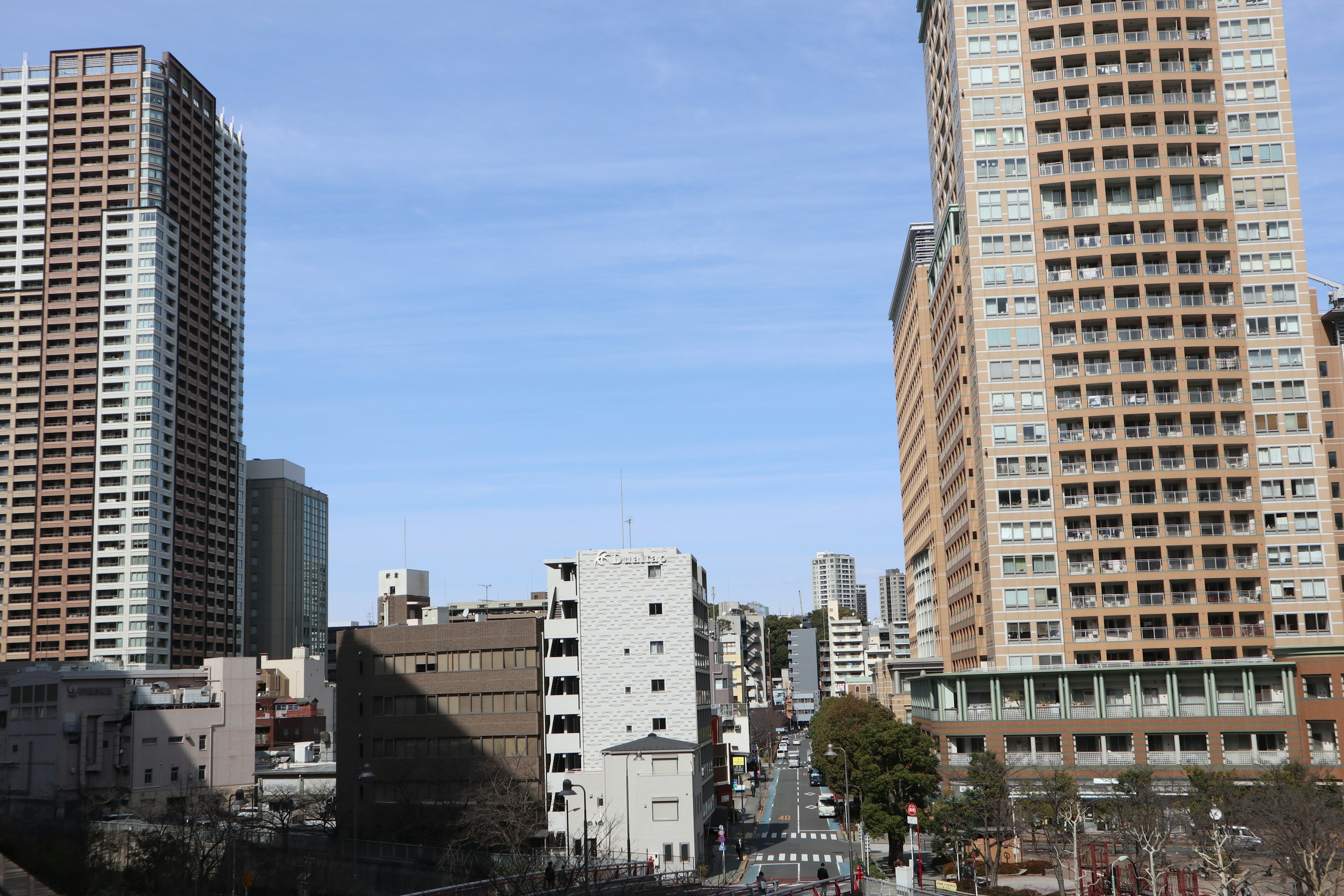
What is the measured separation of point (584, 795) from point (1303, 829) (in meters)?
45.1

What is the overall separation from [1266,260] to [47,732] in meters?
127

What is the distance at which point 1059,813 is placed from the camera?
81.1m

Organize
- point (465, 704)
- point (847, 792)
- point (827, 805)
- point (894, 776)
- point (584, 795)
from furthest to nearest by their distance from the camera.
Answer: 1. point (827, 805)
2. point (465, 704)
3. point (847, 792)
4. point (894, 776)
5. point (584, 795)

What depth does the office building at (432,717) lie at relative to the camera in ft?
349

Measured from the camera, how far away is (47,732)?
124m

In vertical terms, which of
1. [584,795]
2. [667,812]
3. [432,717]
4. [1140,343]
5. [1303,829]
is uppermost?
[1140,343]

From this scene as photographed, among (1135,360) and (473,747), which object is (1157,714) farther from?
(473,747)

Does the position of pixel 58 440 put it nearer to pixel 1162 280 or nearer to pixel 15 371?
pixel 15 371

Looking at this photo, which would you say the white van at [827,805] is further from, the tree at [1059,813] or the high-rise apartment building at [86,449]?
the high-rise apartment building at [86,449]

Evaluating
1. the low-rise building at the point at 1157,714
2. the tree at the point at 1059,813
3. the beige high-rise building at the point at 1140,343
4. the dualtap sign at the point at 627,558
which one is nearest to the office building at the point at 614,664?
the dualtap sign at the point at 627,558

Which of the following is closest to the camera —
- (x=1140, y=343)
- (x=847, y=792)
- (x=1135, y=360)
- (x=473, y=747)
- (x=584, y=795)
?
(x=584, y=795)

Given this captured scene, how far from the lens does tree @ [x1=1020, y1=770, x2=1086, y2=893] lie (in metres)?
80.2

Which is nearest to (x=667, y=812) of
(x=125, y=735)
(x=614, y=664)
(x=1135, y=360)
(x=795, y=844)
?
(x=614, y=664)

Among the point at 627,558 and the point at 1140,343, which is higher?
the point at 1140,343
